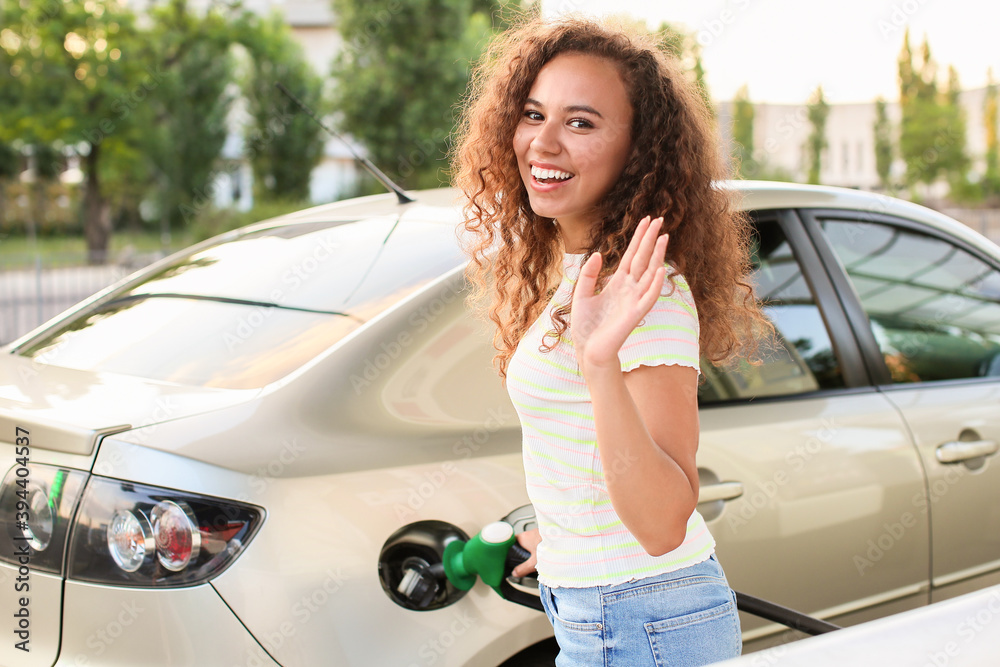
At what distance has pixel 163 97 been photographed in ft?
91.3

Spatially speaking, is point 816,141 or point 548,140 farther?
point 816,141

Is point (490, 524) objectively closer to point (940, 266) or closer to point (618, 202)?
point (618, 202)

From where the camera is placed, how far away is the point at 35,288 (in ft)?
34.7

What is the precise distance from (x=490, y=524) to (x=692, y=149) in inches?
32.0

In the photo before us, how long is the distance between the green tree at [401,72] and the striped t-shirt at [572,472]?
18.7 m

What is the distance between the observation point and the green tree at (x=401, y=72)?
20.0 metres

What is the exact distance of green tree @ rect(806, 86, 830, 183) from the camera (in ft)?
105

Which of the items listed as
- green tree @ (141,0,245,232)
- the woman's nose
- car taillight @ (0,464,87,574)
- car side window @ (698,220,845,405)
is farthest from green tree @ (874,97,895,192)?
car taillight @ (0,464,87,574)

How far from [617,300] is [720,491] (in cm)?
101

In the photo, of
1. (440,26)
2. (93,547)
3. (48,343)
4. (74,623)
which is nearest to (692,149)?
(93,547)

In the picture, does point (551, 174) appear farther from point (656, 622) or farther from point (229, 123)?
point (229, 123)

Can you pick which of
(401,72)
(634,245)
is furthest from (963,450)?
(401,72)
